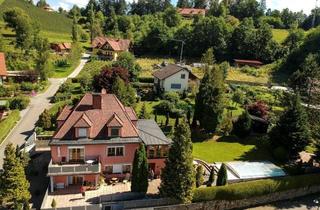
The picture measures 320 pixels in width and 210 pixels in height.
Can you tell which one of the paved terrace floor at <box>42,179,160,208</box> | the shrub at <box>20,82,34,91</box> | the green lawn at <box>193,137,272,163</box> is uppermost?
the shrub at <box>20,82,34,91</box>

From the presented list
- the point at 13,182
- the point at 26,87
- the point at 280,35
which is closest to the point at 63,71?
the point at 26,87

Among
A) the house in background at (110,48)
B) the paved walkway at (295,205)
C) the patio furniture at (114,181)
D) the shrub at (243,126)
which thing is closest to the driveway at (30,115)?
the patio furniture at (114,181)

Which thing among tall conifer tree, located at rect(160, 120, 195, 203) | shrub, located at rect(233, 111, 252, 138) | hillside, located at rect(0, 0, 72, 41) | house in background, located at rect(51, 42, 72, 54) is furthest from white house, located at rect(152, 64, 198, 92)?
hillside, located at rect(0, 0, 72, 41)

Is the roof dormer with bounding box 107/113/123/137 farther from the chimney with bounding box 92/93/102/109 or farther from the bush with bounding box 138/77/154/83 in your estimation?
the bush with bounding box 138/77/154/83

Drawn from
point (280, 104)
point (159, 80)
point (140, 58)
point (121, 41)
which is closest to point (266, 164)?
point (280, 104)

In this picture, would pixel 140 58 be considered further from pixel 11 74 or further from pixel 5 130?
pixel 5 130

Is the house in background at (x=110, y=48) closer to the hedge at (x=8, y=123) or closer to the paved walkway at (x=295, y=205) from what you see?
the hedge at (x=8, y=123)

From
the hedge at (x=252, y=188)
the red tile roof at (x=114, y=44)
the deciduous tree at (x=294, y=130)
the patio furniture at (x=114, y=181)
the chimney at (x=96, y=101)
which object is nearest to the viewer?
the hedge at (x=252, y=188)
